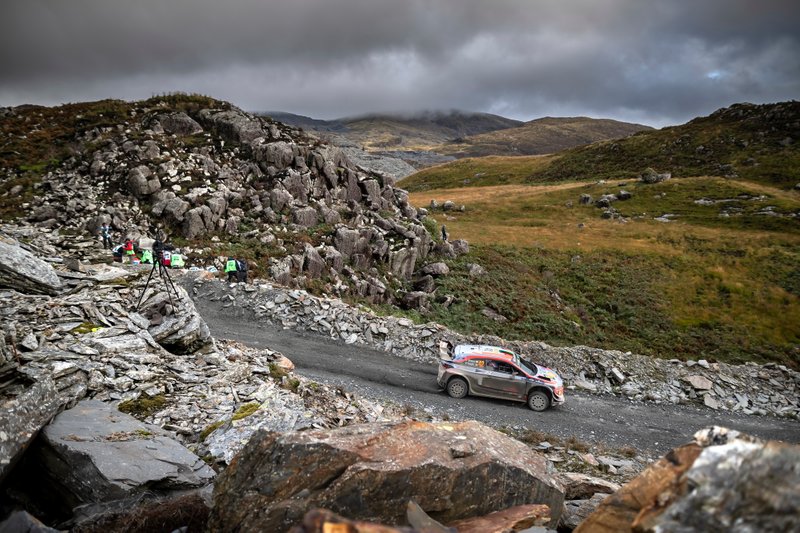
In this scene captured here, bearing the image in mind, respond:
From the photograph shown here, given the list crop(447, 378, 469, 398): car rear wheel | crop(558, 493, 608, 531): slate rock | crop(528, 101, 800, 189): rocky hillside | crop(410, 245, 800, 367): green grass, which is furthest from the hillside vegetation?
crop(558, 493, 608, 531): slate rock

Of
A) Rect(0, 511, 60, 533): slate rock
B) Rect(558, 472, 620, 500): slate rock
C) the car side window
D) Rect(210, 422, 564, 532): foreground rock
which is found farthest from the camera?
the car side window

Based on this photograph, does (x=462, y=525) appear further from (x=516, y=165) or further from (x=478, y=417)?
(x=516, y=165)

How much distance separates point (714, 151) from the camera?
315 feet

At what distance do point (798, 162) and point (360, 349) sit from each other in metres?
103

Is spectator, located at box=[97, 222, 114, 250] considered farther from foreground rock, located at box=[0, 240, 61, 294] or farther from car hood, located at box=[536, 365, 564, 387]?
car hood, located at box=[536, 365, 564, 387]

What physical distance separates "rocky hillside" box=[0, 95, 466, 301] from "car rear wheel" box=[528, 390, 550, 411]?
55.6ft

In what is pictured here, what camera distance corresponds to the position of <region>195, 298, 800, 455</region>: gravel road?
17141mm

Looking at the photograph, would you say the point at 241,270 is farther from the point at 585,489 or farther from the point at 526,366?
the point at 585,489

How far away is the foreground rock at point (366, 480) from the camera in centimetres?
543

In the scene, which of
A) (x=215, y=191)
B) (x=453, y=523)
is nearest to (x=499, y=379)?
(x=453, y=523)

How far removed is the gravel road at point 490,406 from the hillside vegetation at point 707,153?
81.6 meters

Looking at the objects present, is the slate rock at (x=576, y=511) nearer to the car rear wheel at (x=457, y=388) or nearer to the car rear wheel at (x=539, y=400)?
the car rear wheel at (x=539, y=400)

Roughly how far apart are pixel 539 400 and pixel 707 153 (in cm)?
10735

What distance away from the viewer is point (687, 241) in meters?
55.5
